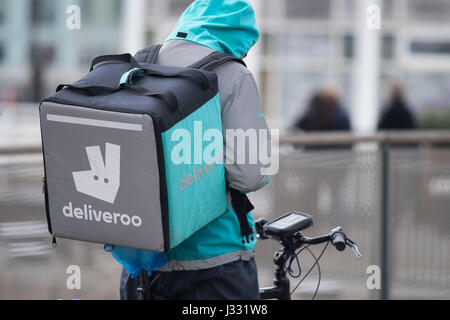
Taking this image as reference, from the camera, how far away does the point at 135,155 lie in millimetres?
2248

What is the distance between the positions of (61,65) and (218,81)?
11112 mm

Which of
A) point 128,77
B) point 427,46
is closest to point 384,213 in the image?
point 128,77

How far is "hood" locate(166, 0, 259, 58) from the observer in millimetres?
2588

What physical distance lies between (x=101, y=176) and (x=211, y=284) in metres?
0.60

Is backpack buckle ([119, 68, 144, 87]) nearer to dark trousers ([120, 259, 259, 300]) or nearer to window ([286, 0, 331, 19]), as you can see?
dark trousers ([120, 259, 259, 300])

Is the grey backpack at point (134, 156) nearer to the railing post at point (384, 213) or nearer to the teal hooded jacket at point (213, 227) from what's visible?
the teal hooded jacket at point (213, 227)

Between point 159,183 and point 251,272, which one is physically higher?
point 159,183

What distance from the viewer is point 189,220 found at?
236cm

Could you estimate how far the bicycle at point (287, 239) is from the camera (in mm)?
2818

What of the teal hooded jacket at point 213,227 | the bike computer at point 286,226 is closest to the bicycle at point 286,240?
the bike computer at point 286,226

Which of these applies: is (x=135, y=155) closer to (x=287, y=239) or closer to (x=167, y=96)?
(x=167, y=96)

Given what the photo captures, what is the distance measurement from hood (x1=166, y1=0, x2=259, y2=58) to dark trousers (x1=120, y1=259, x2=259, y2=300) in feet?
2.60
